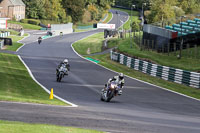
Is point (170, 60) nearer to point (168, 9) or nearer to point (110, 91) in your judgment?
point (110, 91)

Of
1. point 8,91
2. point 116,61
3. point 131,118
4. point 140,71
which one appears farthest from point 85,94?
point 116,61

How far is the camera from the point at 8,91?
23.1m

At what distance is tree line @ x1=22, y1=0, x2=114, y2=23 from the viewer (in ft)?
437

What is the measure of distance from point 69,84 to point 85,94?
16.3 feet

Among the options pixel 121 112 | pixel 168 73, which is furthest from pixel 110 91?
pixel 168 73

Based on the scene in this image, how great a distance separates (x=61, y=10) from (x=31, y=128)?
131 metres

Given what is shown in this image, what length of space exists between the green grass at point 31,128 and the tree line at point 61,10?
121m

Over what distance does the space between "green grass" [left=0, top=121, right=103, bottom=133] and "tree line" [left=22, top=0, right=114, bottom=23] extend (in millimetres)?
120969

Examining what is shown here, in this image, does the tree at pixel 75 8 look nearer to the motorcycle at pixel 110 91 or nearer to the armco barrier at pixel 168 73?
the armco barrier at pixel 168 73

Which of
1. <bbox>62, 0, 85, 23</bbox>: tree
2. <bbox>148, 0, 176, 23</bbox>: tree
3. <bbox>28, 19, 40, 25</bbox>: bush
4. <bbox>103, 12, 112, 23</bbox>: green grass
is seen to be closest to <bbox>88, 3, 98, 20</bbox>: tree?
<bbox>103, 12, 112, 23</bbox>: green grass

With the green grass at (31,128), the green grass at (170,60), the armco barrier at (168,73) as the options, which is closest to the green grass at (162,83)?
the armco barrier at (168,73)

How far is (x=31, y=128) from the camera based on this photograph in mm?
11914

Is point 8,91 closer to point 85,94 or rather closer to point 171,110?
point 85,94

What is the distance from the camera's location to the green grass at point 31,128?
37.3ft
